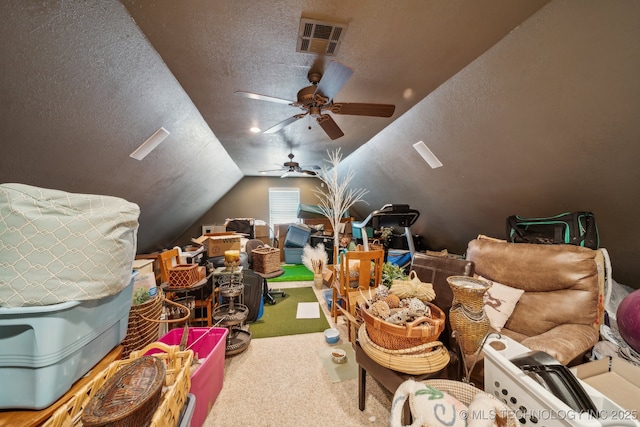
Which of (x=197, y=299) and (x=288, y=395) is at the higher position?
(x=197, y=299)

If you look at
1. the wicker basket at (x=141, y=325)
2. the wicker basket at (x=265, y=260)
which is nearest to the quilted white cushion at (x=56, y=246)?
the wicker basket at (x=141, y=325)

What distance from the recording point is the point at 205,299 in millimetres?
2162

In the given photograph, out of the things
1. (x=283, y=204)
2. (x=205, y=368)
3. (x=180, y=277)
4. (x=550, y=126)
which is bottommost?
(x=205, y=368)

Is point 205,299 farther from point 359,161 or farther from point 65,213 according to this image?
point 359,161

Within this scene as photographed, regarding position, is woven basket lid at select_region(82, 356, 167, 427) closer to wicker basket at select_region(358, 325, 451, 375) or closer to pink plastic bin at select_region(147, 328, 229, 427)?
pink plastic bin at select_region(147, 328, 229, 427)

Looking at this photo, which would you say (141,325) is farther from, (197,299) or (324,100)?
(324,100)

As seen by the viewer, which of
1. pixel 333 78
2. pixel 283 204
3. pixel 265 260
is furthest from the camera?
pixel 283 204

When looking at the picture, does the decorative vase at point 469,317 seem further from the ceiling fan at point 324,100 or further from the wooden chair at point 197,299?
the wooden chair at point 197,299

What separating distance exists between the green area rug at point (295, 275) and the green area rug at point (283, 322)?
2.92 feet

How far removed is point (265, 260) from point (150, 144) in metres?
2.22

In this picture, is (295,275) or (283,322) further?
(295,275)

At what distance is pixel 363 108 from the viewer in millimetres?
1846

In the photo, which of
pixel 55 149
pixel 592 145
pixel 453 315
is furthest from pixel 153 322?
pixel 592 145

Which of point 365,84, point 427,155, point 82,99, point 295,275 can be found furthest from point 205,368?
point 427,155
